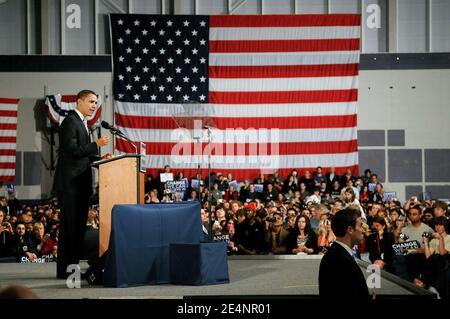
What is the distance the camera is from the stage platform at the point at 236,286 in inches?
256

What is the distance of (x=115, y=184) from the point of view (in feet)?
24.7

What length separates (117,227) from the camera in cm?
726

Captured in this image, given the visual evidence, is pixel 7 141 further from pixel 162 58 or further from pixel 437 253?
pixel 437 253

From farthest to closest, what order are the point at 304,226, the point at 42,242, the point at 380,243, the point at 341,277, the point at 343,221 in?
the point at 42,242, the point at 304,226, the point at 380,243, the point at 343,221, the point at 341,277

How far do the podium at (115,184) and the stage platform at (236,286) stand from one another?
59 cm

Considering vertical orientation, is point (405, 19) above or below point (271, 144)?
above

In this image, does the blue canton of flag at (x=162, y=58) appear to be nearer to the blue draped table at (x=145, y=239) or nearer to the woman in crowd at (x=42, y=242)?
the woman in crowd at (x=42, y=242)

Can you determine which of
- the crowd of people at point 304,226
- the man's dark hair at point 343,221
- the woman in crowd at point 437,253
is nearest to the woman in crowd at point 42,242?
the crowd of people at point 304,226

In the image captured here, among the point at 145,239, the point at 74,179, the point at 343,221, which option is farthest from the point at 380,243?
the point at 343,221

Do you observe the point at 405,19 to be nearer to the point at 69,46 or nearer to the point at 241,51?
the point at 241,51

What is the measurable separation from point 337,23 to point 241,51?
2.75 metres

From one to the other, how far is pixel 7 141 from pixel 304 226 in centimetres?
1323
